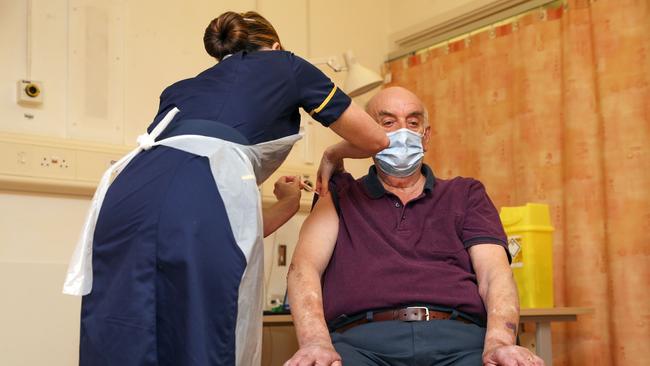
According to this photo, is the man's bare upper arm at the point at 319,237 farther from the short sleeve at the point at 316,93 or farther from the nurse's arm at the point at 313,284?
the short sleeve at the point at 316,93

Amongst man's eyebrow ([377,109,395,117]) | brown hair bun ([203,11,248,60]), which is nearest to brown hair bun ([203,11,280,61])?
brown hair bun ([203,11,248,60])

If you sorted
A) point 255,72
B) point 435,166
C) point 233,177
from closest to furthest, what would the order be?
point 233,177 < point 255,72 < point 435,166

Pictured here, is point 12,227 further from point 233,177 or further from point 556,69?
point 556,69

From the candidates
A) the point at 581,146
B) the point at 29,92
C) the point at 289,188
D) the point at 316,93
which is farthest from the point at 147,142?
the point at 581,146

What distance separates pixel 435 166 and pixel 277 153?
1878 mm

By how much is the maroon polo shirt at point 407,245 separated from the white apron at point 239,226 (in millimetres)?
416

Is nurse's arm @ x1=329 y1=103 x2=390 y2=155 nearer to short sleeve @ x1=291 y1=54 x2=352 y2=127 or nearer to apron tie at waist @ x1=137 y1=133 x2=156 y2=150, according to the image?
short sleeve @ x1=291 y1=54 x2=352 y2=127

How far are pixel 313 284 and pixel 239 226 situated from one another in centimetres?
44

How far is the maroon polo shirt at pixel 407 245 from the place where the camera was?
6.05 feet

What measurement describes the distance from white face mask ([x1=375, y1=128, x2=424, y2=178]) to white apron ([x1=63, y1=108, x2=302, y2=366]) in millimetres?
593

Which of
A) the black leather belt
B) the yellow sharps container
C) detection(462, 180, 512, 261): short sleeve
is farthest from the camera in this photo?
the yellow sharps container

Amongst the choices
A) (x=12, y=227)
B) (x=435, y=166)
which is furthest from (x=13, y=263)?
(x=435, y=166)

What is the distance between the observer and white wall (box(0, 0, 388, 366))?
8.43 feet

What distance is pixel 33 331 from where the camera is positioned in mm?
2557
